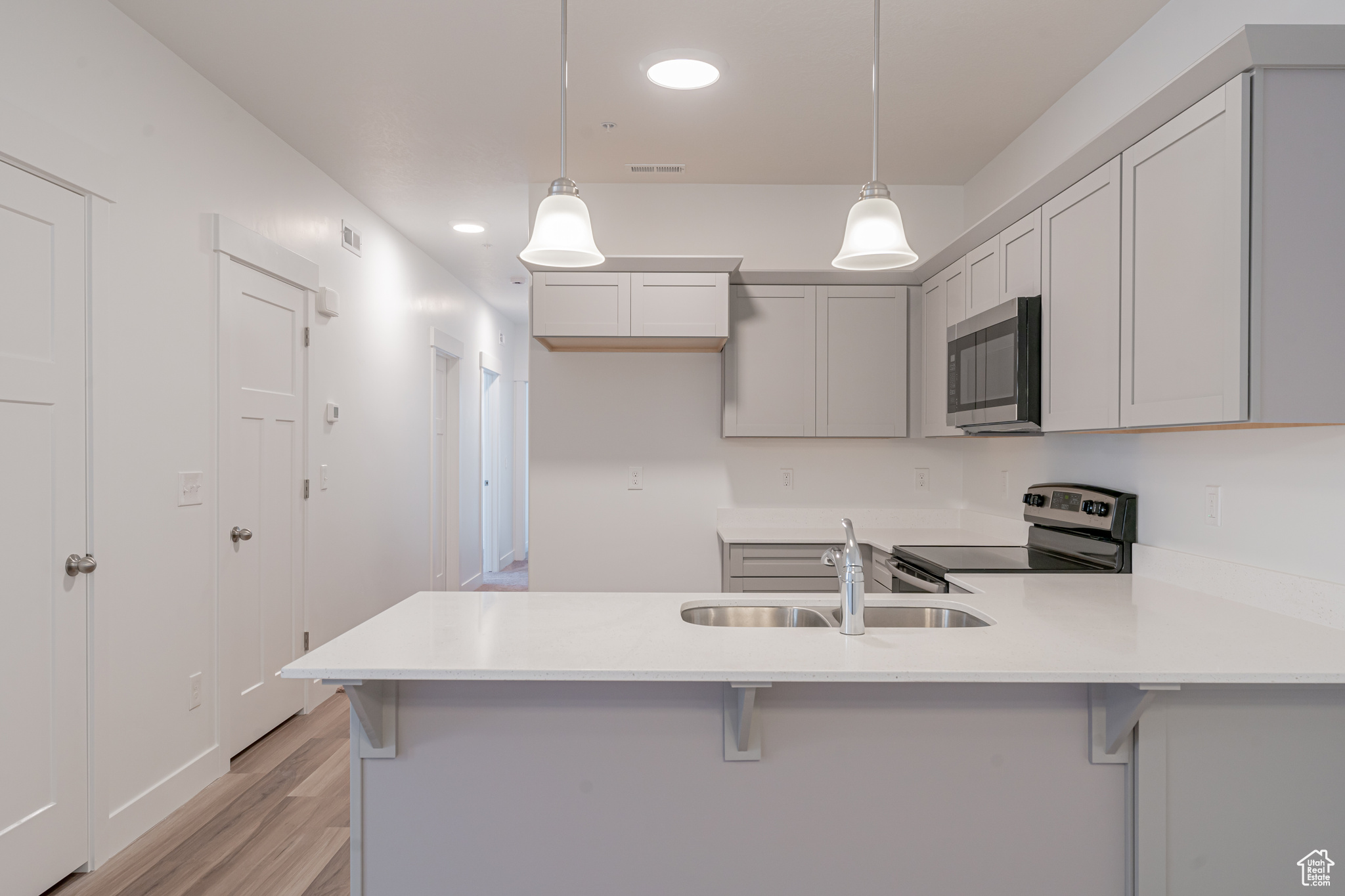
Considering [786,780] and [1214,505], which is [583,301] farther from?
[1214,505]

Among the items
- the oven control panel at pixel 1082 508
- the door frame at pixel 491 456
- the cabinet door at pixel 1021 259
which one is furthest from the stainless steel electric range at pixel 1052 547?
the door frame at pixel 491 456

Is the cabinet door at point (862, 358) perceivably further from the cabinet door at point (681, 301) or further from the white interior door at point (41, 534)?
the white interior door at point (41, 534)

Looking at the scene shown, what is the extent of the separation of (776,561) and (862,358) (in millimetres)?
1083

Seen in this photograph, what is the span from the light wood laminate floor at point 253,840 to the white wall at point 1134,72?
133 inches

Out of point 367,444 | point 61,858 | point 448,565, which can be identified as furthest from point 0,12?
point 448,565

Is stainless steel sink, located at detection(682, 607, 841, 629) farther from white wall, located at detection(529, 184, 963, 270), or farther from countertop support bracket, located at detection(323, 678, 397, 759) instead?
white wall, located at detection(529, 184, 963, 270)

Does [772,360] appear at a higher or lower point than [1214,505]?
higher

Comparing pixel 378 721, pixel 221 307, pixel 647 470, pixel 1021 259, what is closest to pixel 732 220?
Result: pixel 647 470

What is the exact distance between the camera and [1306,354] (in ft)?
5.20

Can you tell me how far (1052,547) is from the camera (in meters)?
2.84

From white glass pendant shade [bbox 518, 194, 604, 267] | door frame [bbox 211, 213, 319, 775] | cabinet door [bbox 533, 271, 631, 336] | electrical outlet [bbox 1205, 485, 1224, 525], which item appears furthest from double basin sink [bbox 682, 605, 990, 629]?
door frame [bbox 211, 213, 319, 775]

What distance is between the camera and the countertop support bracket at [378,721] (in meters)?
1.57

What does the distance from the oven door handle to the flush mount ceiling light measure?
2006 millimetres

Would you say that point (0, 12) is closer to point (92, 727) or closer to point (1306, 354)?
point (92, 727)
